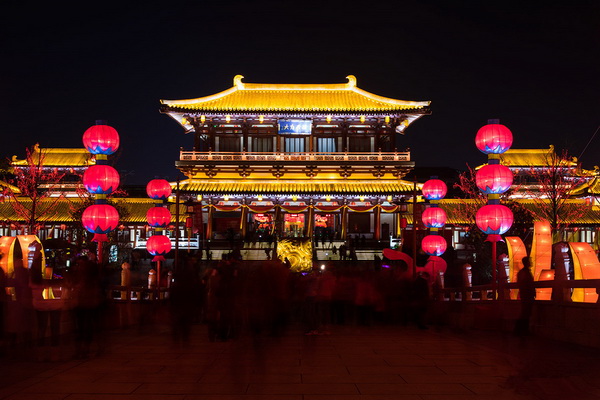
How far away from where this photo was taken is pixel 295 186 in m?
34.3

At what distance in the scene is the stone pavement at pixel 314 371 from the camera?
22.0 feet

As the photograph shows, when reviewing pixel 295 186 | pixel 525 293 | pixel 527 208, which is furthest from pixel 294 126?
pixel 525 293

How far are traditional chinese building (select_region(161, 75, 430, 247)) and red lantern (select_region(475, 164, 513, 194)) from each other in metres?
17.6

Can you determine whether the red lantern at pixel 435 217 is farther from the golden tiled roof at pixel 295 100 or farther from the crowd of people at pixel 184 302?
the golden tiled roof at pixel 295 100

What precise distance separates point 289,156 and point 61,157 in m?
20.0

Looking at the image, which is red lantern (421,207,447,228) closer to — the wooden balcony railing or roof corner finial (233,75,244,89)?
the wooden balcony railing

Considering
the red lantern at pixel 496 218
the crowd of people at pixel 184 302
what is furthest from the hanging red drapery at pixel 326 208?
the crowd of people at pixel 184 302

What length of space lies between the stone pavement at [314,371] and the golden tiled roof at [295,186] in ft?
73.1

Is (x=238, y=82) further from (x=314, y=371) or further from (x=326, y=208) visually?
(x=314, y=371)

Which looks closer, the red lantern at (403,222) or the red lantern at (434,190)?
the red lantern at (434,190)

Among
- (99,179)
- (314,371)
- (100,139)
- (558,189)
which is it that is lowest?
(314,371)

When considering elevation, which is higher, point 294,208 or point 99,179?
point 294,208

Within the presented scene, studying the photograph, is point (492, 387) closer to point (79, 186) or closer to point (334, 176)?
point (334, 176)

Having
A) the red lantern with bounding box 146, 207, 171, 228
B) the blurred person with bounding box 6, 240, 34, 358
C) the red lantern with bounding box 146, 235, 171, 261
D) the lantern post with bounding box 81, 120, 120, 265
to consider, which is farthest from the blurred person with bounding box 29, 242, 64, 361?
the red lantern with bounding box 146, 207, 171, 228
